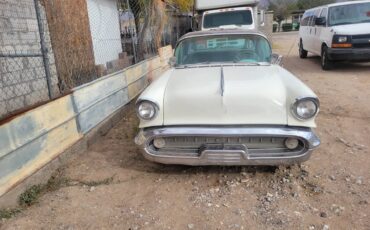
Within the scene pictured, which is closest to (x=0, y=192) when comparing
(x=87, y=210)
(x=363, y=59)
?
(x=87, y=210)

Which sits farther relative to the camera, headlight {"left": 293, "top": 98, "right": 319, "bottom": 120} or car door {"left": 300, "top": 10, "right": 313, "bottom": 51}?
car door {"left": 300, "top": 10, "right": 313, "bottom": 51}

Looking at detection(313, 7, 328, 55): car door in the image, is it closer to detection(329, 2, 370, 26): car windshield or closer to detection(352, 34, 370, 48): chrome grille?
detection(329, 2, 370, 26): car windshield

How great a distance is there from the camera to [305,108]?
138 inches

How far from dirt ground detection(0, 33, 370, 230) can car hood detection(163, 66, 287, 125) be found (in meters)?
0.72

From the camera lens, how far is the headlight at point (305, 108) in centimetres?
350

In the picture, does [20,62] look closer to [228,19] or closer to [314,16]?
[228,19]

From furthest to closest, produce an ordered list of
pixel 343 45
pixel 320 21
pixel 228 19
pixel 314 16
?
pixel 228 19, pixel 314 16, pixel 320 21, pixel 343 45

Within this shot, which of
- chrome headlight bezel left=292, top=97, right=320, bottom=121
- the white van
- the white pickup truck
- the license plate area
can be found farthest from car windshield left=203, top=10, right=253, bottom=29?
the license plate area

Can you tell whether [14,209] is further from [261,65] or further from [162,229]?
[261,65]

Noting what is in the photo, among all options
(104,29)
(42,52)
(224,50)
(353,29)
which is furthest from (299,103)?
(104,29)

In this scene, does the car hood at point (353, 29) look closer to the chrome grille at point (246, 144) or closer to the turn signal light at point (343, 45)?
the turn signal light at point (343, 45)

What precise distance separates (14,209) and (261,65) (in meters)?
3.43

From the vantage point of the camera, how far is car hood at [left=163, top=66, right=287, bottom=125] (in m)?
3.54

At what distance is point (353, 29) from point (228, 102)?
759 cm
